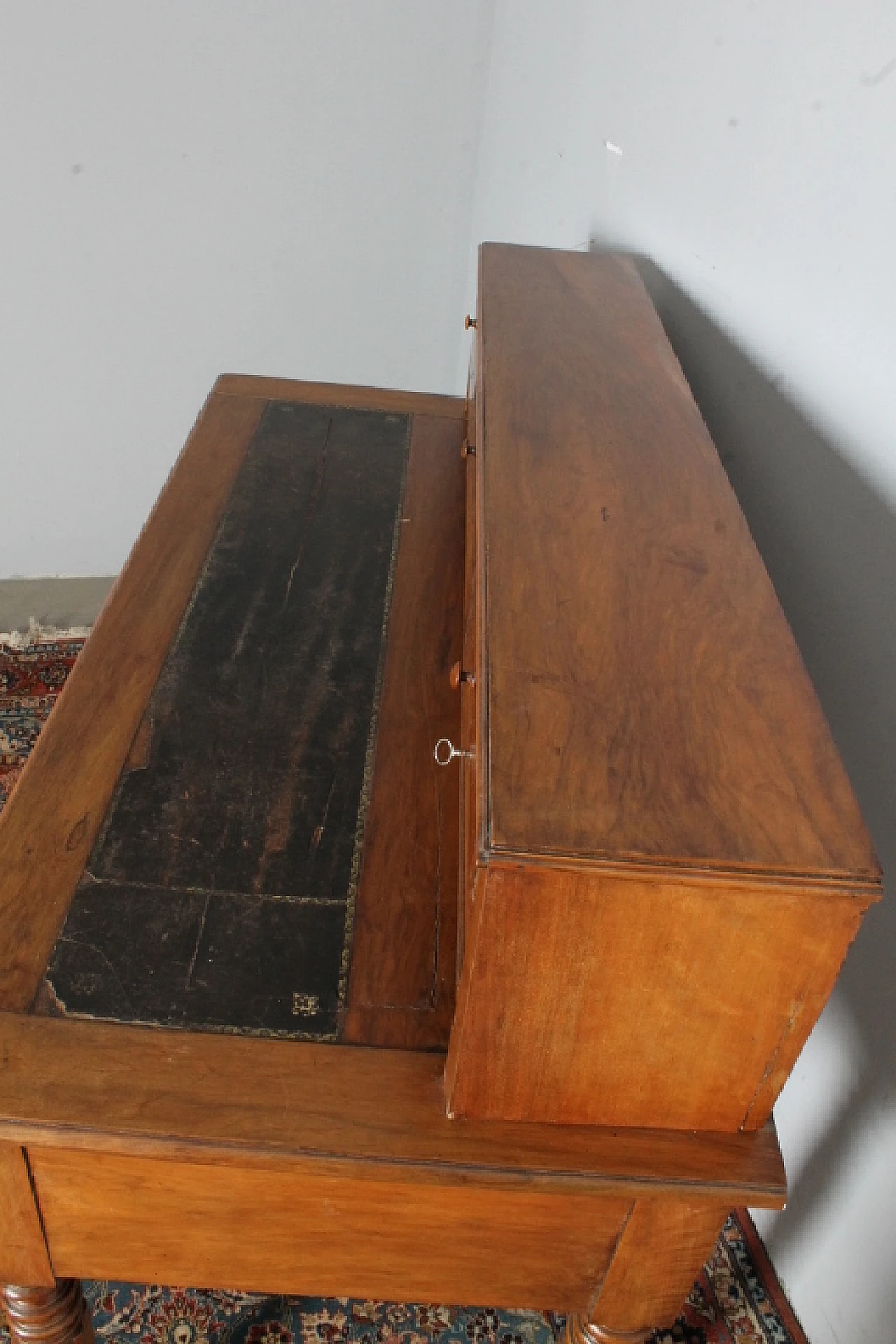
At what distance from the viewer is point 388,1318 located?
1560mm

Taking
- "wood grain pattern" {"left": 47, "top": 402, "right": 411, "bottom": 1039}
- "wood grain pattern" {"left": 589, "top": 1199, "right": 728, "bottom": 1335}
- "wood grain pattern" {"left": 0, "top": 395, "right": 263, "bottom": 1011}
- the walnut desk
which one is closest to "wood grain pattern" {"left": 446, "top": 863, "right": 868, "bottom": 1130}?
the walnut desk

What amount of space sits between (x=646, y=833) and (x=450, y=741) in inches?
25.8

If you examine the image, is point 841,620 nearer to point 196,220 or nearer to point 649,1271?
point 649,1271

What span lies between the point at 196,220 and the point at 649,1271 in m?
2.72

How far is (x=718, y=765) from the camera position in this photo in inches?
32.9

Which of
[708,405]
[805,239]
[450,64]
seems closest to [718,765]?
[805,239]

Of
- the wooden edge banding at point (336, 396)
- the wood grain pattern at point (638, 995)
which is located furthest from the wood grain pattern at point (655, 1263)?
the wooden edge banding at point (336, 396)

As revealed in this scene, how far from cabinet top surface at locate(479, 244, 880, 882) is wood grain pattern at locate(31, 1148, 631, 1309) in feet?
1.33

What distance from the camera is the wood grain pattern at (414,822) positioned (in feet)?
3.58

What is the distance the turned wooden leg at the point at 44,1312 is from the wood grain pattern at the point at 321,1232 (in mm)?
68

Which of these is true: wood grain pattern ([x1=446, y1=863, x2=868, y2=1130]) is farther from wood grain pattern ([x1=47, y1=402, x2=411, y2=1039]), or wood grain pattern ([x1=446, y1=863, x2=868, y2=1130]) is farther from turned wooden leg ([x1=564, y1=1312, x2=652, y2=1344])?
turned wooden leg ([x1=564, y1=1312, x2=652, y2=1344])

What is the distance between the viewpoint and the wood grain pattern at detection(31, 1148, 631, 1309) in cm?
103

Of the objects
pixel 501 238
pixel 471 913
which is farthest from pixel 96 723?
pixel 501 238

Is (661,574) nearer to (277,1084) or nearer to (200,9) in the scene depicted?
(277,1084)
